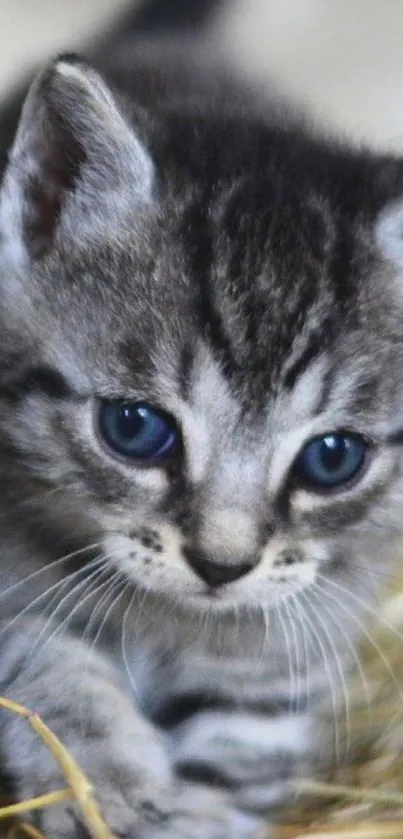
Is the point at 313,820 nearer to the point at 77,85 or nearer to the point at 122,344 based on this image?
the point at 122,344

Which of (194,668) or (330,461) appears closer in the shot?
(330,461)

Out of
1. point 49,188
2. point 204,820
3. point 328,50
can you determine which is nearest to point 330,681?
point 204,820

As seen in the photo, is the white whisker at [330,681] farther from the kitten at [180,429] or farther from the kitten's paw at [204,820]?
the kitten's paw at [204,820]

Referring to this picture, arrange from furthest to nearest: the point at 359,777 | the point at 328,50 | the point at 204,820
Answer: the point at 328,50 < the point at 359,777 < the point at 204,820

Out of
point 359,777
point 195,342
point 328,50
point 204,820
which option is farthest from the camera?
point 328,50

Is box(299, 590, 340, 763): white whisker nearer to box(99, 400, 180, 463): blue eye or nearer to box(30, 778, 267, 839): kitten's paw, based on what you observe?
box(30, 778, 267, 839): kitten's paw

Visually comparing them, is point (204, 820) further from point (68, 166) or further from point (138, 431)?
point (68, 166)
